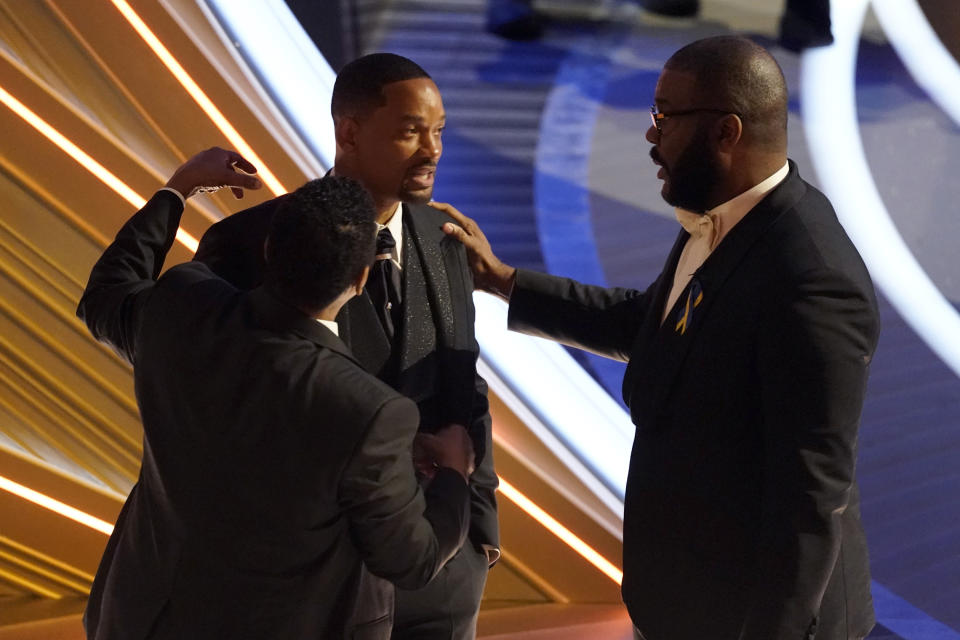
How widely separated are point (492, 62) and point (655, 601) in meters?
4.17

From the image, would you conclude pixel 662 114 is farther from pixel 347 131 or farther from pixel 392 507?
pixel 392 507

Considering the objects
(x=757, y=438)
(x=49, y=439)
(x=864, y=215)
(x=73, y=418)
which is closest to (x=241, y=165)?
(x=757, y=438)

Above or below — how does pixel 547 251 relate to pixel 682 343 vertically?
below

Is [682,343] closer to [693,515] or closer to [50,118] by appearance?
[693,515]

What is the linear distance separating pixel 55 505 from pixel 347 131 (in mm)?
1321

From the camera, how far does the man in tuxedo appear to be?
66.0 inches

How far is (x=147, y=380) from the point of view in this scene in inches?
57.6

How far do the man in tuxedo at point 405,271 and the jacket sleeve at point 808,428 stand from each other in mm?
543

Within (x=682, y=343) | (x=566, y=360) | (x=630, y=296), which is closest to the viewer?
Result: (x=682, y=343)

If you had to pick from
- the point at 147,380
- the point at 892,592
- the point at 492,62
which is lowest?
the point at 892,592

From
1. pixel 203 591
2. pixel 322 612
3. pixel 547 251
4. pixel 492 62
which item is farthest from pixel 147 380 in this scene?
pixel 492 62

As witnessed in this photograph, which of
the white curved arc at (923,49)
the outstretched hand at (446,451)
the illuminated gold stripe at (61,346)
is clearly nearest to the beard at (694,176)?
the outstretched hand at (446,451)

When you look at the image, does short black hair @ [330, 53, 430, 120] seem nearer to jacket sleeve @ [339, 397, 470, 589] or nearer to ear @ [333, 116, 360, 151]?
ear @ [333, 116, 360, 151]

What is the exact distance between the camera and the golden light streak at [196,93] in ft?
7.51
